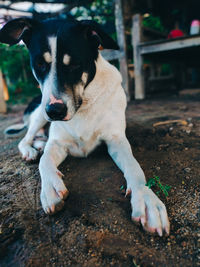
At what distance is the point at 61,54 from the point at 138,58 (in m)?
3.56

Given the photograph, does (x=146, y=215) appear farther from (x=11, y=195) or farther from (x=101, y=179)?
(x=11, y=195)

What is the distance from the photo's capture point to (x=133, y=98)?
16.7 ft

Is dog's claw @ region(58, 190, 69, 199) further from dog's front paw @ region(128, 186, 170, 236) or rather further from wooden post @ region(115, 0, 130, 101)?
wooden post @ region(115, 0, 130, 101)

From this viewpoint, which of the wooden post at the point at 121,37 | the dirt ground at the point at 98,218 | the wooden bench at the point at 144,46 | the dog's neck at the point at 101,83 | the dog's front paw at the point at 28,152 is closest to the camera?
the dirt ground at the point at 98,218

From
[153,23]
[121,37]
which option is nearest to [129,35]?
[121,37]

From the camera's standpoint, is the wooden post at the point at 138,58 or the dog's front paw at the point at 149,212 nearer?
the dog's front paw at the point at 149,212

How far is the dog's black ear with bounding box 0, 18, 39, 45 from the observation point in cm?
168

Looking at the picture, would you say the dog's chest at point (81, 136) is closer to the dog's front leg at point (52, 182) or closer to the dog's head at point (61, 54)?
the dog's front leg at point (52, 182)

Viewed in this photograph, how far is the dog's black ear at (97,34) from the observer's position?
5.38ft

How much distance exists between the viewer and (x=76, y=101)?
5.20ft

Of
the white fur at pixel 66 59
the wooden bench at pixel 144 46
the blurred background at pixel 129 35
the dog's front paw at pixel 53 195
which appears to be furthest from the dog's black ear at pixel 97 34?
the wooden bench at pixel 144 46

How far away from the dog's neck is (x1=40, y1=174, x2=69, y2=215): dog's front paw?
29.2 inches

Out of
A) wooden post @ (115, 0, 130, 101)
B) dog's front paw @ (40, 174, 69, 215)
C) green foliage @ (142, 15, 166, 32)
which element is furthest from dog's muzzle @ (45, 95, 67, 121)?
green foliage @ (142, 15, 166, 32)

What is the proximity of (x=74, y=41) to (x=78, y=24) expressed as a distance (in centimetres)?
19
